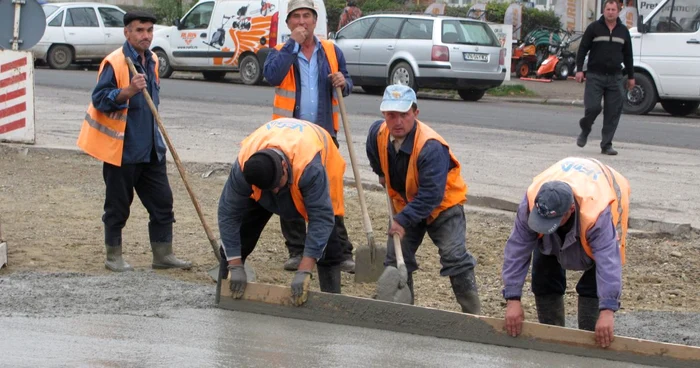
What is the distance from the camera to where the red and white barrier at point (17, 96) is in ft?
37.3

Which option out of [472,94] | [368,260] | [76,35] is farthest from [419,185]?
[76,35]

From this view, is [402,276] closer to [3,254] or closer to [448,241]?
[448,241]

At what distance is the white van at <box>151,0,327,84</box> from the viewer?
2109 cm

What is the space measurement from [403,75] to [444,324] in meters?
14.4

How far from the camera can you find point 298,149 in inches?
205

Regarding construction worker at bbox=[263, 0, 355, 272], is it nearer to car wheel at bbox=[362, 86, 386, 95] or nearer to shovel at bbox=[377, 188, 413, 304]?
shovel at bbox=[377, 188, 413, 304]

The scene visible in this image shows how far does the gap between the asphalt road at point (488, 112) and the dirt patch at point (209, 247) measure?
5.60 meters

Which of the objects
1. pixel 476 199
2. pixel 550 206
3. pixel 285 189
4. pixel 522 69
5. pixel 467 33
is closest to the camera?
pixel 550 206

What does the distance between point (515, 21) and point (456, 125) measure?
13.4 metres

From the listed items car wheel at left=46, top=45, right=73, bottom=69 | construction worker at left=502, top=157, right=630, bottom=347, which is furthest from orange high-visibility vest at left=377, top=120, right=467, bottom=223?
car wheel at left=46, top=45, right=73, bottom=69

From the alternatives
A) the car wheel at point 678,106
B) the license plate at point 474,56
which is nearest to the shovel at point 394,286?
the car wheel at point 678,106

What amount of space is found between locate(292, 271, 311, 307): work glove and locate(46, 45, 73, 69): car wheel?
20562 millimetres

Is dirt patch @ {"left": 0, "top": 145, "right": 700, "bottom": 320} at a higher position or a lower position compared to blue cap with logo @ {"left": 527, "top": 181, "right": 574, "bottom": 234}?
lower

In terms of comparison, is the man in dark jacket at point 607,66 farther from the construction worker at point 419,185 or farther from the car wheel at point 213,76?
the car wheel at point 213,76
